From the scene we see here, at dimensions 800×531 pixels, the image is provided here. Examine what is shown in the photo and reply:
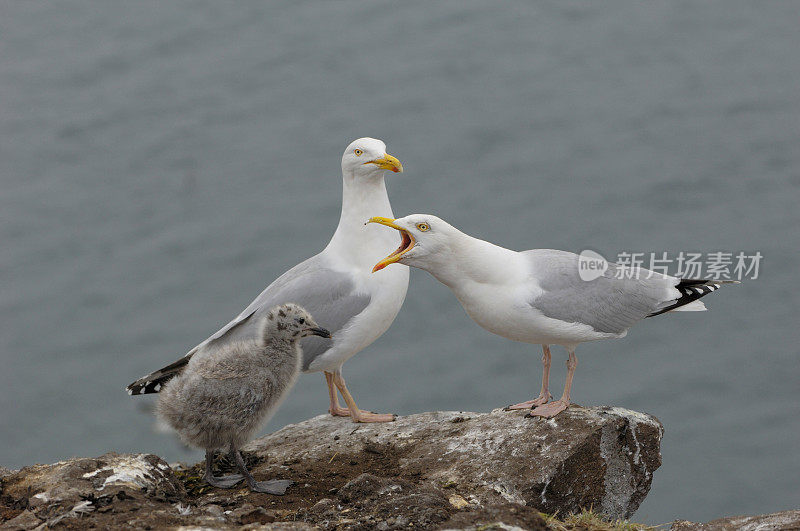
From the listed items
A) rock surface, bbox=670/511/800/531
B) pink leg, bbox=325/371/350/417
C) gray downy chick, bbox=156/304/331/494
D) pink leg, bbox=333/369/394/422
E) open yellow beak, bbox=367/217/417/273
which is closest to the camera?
rock surface, bbox=670/511/800/531

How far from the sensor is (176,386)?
5.38 m

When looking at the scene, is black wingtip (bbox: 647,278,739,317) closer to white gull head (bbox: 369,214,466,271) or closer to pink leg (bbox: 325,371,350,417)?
white gull head (bbox: 369,214,466,271)

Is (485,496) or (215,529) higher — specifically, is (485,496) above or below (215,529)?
below

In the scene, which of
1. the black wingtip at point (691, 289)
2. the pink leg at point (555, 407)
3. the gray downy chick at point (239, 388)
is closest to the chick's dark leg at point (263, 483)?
the gray downy chick at point (239, 388)

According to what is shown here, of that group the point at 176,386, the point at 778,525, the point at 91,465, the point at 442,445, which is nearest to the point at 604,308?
the point at 442,445

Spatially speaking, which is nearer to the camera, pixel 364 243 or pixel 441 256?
pixel 441 256

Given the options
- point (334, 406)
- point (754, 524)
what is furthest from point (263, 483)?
point (754, 524)

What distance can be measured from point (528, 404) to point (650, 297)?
1.12 meters

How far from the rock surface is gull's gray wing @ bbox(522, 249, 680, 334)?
145cm

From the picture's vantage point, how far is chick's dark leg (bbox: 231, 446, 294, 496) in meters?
5.38

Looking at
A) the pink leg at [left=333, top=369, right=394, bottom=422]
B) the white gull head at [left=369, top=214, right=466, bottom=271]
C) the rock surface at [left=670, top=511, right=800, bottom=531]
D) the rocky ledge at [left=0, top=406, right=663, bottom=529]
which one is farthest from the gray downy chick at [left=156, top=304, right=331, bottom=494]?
the rock surface at [left=670, top=511, right=800, bottom=531]

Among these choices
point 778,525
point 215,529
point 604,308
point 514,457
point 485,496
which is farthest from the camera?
point 604,308

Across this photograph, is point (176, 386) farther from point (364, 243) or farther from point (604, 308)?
point (604, 308)

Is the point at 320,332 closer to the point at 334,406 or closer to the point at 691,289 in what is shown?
the point at 334,406
